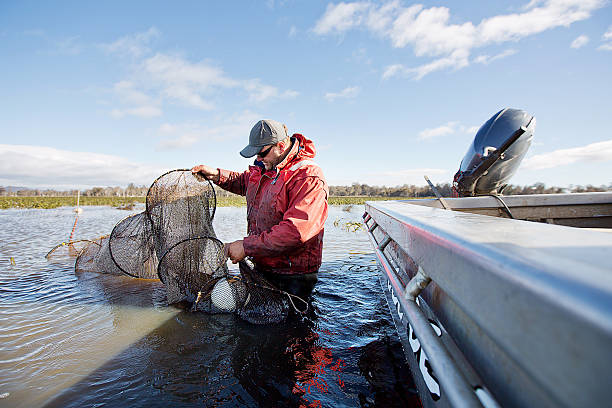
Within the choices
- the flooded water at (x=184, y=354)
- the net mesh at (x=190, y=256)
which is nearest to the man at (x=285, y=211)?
the net mesh at (x=190, y=256)

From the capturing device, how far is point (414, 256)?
133 cm

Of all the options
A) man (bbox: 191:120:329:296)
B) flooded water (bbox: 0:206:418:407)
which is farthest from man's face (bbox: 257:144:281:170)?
flooded water (bbox: 0:206:418:407)

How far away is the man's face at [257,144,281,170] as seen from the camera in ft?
12.0

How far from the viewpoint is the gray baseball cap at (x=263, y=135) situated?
358 cm

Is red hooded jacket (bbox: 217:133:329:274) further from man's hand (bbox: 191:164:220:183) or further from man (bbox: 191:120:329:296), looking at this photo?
man's hand (bbox: 191:164:220:183)

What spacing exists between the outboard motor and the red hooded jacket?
2996 millimetres

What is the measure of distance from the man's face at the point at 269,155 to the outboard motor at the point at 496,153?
136 inches

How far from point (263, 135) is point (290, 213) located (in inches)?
40.7

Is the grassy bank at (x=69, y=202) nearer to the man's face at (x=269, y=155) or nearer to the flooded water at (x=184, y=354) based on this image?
the man's face at (x=269, y=155)

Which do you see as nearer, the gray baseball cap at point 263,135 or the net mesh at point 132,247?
the gray baseball cap at point 263,135

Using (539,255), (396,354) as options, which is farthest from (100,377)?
(539,255)

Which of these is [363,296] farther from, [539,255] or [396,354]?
[539,255]

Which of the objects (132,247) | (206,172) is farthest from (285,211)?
(132,247)

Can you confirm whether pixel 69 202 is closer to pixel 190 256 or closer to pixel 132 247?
pixel 132 247
